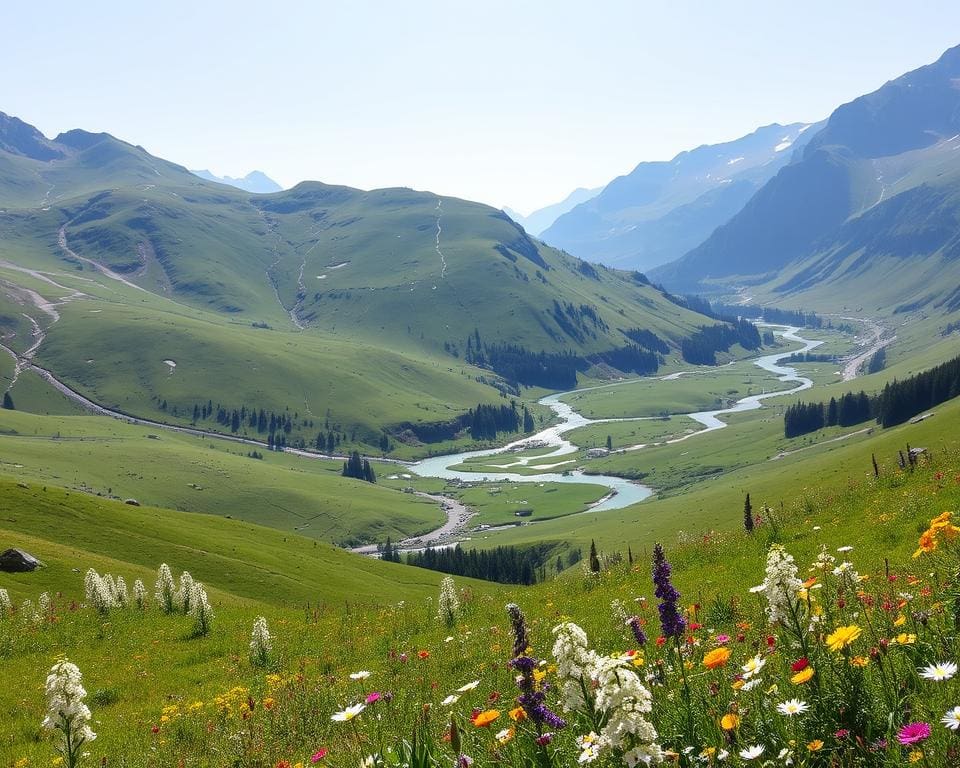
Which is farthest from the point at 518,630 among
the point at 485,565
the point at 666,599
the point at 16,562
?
the point at 485,565

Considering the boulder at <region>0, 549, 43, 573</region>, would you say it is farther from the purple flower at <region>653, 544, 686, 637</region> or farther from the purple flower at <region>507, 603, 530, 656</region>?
the purple flower at <region>653, 544, 686, 637</region>

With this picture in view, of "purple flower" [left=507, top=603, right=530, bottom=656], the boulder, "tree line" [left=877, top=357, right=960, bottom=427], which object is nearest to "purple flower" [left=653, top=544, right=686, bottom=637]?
"purple flower" [left=507, top=603, right=530, bottom=656]

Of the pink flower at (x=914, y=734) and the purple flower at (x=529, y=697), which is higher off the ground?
the pink flower at (x=914, y=734)

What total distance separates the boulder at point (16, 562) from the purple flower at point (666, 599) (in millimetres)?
56663

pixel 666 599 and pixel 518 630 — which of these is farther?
pixel 666 599

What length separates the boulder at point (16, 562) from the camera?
4894 cm

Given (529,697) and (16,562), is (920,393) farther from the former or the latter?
(529,697)

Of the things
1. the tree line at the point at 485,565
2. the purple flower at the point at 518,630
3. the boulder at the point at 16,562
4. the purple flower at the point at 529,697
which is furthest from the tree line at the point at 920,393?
the purple flower at the point at 529,697

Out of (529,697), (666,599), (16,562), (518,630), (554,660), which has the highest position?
(518,630)

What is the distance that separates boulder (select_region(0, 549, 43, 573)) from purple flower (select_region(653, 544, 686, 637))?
2231 inches

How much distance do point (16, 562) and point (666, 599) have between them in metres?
56.9

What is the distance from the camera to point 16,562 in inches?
1933

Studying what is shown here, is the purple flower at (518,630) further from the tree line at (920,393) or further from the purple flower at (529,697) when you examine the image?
the tree line at (920,393)

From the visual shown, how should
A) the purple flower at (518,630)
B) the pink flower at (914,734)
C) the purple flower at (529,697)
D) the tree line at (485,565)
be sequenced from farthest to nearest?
1. the tree line at (485,565)
2. the purple flower at (518,630)
3. the purple flower at (529,697)
4. the pink flower at (914,734)
